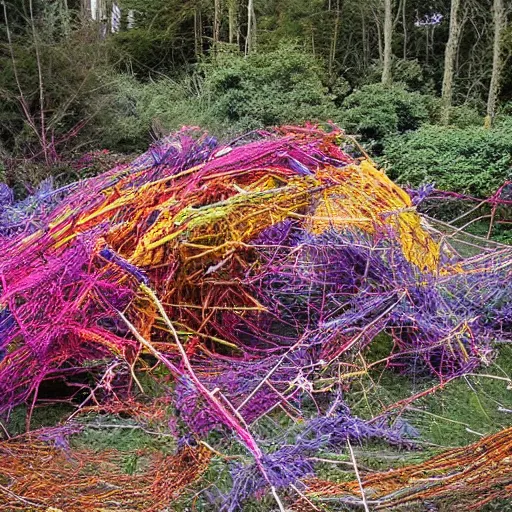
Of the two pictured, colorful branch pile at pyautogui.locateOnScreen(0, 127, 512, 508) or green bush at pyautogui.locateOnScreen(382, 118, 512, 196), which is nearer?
colorful branch pile at pyautogui.locateOnScreen(0, 127, 512, 508)

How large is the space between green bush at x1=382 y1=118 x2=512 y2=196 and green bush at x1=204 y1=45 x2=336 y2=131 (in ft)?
7.65

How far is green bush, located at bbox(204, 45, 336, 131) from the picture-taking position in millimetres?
14234

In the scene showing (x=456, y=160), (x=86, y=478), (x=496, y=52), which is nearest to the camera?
(x=86, y=478)

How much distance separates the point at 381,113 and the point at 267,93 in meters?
2.40

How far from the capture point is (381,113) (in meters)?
14.5

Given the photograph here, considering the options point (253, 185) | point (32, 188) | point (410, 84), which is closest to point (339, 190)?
point (253, 185)

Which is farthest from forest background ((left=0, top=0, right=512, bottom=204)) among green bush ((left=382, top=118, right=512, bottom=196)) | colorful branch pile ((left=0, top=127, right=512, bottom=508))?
colorful branch pile ((left=0, top=127, right=512, bottom=508))

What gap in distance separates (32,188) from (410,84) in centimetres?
1431

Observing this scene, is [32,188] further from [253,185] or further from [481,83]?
[481,83]

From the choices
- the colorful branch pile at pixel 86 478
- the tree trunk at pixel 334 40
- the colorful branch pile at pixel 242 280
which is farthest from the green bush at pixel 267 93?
the colorful branch pile at pixel 86 478

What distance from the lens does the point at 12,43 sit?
1259 cm

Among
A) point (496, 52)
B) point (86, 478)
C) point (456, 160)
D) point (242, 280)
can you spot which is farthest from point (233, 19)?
point (86, 478)

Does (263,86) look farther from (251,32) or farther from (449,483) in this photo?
(449,483)

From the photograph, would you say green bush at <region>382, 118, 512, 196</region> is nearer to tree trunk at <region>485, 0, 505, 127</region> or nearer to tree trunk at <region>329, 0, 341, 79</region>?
tree trunk at <region>485, 0, 505, 127</region>
